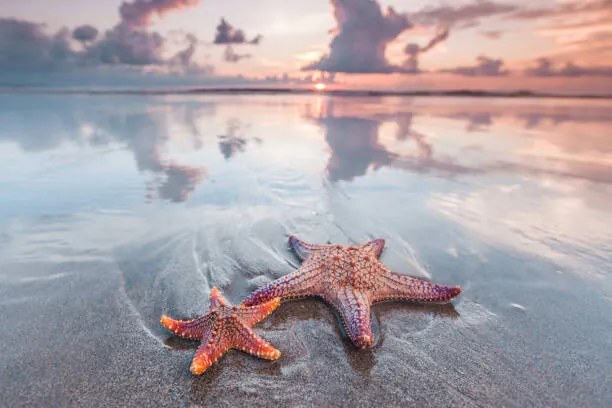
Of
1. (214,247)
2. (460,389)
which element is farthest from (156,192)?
(460,389)

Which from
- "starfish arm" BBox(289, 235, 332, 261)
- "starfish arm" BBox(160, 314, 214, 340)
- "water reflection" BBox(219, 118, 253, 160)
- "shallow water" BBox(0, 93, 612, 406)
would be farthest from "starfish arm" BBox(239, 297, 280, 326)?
"water reflection" BBox(219, 118, 253, 160)

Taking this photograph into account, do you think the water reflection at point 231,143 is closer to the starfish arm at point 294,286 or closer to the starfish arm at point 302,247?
the starfish arm at point 302,247

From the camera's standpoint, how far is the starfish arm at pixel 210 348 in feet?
7.21

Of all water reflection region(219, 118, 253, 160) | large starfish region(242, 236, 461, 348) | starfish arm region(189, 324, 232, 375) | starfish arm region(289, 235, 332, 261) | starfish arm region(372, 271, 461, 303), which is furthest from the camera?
water reflection region(219, 118, 253, 160)

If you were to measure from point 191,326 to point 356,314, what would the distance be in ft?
3.72

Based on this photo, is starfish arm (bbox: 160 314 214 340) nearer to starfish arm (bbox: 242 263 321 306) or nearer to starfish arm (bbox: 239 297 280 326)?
starfish arm (bbox: 239 297 280 326)

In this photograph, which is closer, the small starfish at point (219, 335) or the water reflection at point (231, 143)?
the small starfish at point (219, 335)

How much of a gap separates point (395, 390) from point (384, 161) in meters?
6.67

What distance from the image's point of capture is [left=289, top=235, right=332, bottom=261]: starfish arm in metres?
3.56

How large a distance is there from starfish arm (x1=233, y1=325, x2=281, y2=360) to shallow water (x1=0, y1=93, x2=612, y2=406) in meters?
0.07

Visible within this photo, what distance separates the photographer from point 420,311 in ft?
9.97

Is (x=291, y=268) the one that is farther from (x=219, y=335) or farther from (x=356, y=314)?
(x=219, y=335)

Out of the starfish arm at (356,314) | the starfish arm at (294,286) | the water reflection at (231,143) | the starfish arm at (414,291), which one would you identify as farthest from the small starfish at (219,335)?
the water reflection at (231,143)

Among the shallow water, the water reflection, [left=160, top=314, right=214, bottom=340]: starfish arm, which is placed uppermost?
[left=160, top=314, right=214, bottom=340]: starfish arm
